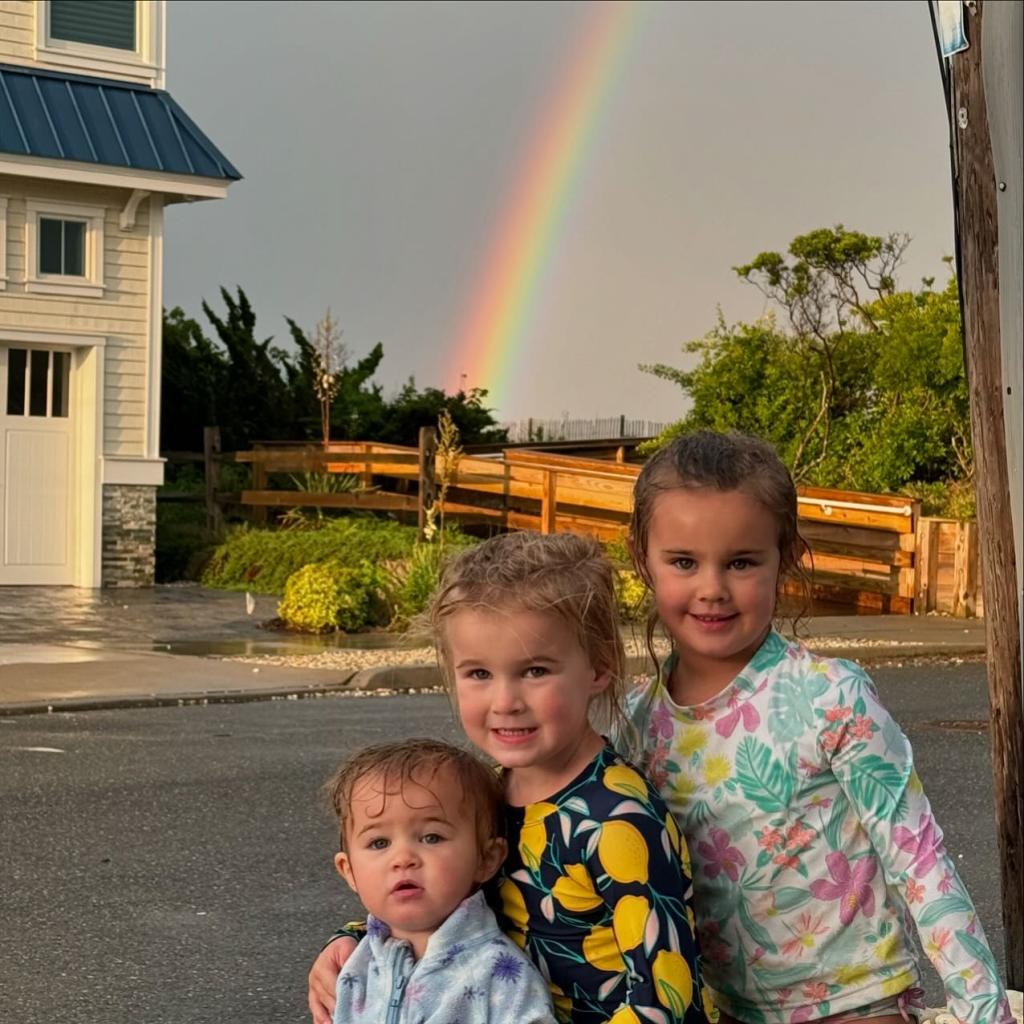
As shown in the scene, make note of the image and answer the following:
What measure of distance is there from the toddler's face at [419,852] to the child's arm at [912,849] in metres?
0.56

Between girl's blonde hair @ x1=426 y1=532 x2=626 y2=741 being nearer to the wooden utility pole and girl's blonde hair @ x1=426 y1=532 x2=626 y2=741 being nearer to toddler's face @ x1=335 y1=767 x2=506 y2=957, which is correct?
toddler's face @ x1=335 y1=767 x2=506 y2=957

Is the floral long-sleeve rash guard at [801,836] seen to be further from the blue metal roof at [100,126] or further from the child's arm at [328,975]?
the blue metal roof at [100,126]

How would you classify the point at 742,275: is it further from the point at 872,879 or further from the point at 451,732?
the point at 872,879

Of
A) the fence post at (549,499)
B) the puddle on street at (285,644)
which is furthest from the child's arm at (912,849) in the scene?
the fence post at (549,499)

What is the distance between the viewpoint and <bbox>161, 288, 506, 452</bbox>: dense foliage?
92.0 ft

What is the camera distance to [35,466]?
19891mm

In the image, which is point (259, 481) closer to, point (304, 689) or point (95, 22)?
point (95, 22)

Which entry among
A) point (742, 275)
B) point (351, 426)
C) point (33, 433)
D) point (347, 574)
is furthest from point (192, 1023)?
point (351, 426)

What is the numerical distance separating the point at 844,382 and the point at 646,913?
2137 centimetres

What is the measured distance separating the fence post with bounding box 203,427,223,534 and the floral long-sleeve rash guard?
67.9 feet

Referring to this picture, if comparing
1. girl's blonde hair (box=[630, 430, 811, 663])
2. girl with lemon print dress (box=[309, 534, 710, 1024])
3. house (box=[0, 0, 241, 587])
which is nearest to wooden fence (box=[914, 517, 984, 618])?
house (box=[0, 0, 241, 587])

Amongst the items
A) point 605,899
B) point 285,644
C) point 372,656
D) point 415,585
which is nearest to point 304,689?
point 372,656

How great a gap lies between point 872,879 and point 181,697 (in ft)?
30.9

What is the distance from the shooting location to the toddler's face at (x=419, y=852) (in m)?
2.60
